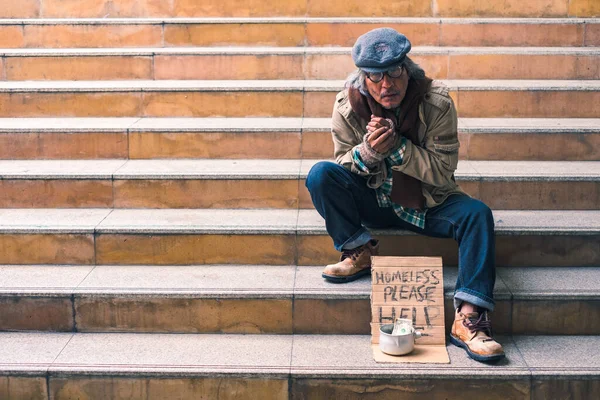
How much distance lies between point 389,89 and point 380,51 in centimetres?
19

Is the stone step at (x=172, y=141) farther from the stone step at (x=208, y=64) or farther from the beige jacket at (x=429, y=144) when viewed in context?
the beige jacket at (x=429, y=144)

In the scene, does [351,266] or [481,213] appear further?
[351,266]

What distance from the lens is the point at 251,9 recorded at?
Answer: 668cm

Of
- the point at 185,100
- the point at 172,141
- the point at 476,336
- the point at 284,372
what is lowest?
the point at 284,372

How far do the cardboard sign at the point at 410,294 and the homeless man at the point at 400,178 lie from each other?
99 mm

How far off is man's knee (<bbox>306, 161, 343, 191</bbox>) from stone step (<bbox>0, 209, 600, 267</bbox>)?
0.38 metres

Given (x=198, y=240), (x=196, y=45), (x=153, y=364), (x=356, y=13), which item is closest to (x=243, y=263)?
(x=198, y=240)

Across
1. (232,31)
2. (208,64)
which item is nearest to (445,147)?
(208,64)

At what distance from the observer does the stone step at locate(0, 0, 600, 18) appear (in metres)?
6.54

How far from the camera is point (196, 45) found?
6.40 m

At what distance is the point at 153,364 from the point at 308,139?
1.99 meters

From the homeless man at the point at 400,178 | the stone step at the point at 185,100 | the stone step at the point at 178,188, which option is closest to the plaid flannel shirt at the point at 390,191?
the homeless man at the point at 400,178

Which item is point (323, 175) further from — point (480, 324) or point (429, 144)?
point (480, 324)

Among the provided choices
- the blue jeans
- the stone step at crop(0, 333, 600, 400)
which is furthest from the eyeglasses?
the stone step at crop(0, 333, 600, 400)
